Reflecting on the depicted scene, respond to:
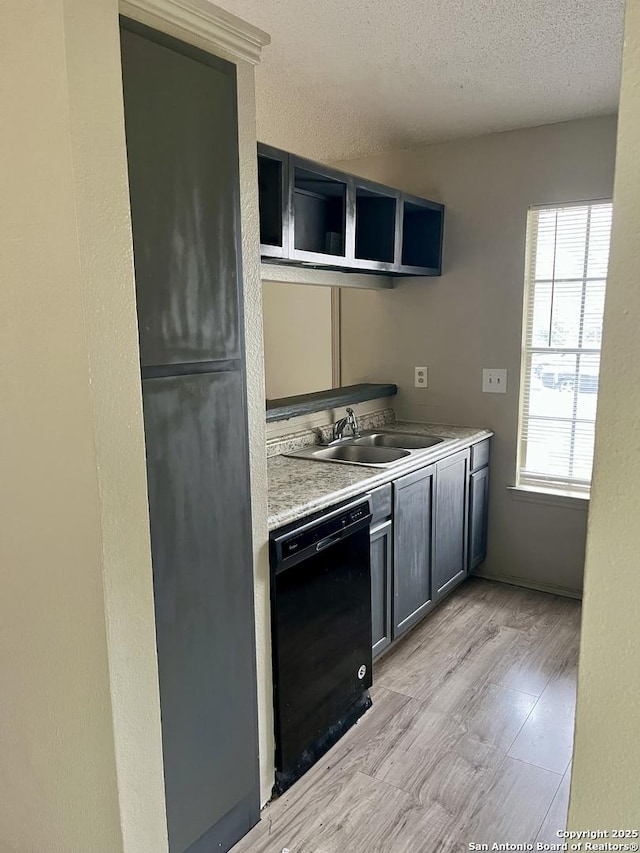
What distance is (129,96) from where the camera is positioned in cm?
136

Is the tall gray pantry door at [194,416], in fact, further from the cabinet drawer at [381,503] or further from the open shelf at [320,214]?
the open shelf at [320,214]

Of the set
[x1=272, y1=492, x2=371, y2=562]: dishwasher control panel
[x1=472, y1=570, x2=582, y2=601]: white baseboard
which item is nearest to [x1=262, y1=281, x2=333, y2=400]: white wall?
[x1=272, y1=492, x2=371, y2=562]: dishwasher control panel

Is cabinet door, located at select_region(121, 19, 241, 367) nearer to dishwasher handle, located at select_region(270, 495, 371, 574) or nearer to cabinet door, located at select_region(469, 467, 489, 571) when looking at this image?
dishwasher handle, located at select_region(270, 495, 371, 574)

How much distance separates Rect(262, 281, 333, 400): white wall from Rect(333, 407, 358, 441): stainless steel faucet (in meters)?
0.45

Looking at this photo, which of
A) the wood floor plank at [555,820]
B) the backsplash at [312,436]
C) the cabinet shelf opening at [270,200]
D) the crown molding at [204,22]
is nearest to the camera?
the crown molding at [204,22]

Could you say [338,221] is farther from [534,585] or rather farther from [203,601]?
[534,585]

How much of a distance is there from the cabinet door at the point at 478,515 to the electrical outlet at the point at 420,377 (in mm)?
653

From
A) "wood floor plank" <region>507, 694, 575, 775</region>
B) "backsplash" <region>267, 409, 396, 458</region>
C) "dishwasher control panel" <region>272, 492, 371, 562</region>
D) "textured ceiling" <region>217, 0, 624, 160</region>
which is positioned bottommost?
"wood floor plank" <region>507, 694, 575, 775</region>

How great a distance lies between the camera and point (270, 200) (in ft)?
7.64

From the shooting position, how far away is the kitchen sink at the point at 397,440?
3.33 metres

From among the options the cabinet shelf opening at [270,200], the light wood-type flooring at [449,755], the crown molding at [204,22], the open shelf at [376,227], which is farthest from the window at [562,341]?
the crown molding at [204,22]

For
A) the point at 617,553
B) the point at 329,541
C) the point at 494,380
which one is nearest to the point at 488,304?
the point at 494,380

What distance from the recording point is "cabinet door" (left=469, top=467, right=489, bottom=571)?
11.5 ft

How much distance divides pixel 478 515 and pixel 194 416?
2.41 m
